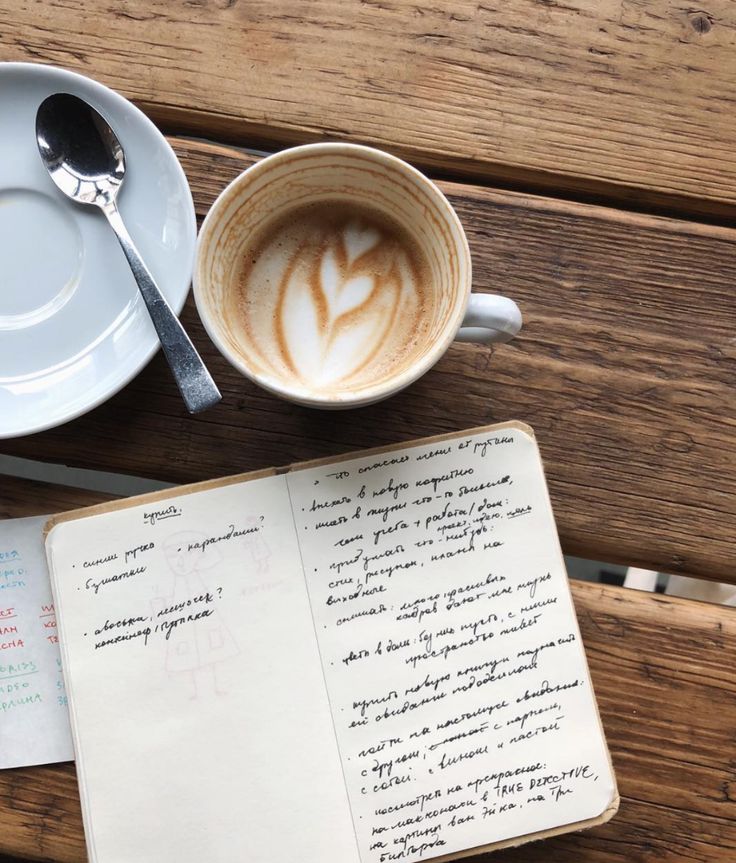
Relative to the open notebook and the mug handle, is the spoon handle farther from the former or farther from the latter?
the mug handle

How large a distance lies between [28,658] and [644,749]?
0.50 m

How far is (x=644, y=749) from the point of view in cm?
64

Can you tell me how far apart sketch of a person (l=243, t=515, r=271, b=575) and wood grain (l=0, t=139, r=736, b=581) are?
6 cm

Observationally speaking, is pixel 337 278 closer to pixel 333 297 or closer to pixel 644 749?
pixel 333 297

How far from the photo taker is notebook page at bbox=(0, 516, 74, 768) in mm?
629

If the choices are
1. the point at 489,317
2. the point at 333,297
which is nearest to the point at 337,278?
the point at 333,297

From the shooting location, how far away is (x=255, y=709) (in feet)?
2.02

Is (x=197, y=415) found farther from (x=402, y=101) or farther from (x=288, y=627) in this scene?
(x=402, y=101)

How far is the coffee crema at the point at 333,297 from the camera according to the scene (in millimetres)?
593

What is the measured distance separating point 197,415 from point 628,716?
1.39 feet

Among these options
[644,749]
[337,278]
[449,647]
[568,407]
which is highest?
[337,278]

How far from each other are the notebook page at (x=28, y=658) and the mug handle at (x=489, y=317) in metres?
0.37

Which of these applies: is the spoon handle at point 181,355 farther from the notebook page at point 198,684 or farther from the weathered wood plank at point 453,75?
the weathered wood plank at point 453,75

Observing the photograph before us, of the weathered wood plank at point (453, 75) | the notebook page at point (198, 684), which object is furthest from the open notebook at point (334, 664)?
the weathered wood plank at point (453, 75)
